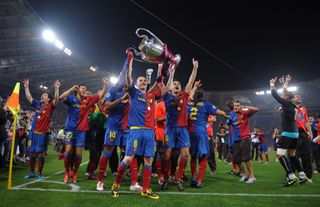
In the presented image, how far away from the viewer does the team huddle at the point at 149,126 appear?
526 centimetres

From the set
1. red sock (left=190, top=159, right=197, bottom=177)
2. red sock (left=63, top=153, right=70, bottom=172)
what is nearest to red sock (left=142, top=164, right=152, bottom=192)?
red sock (left=190, top=159, right=197, bottom=177)

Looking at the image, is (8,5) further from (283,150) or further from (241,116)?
(283,150)

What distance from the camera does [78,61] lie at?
34.4 metres

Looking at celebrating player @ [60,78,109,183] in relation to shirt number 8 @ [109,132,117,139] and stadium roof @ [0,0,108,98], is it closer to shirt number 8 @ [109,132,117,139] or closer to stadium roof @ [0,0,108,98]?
shirt number 8 @ [109,132,117,139]

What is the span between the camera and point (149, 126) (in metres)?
5.22

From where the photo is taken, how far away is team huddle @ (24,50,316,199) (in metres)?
5.26

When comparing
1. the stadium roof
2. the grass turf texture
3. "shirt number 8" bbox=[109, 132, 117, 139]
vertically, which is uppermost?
the stadium roof

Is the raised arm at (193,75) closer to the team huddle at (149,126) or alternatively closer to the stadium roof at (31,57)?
the team huddle at (149,126)

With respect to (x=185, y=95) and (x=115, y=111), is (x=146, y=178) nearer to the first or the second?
(x=115, y=111)

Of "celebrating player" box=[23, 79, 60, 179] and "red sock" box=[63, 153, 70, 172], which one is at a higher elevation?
"celebrating player" box=[23, 79, 60, 179]

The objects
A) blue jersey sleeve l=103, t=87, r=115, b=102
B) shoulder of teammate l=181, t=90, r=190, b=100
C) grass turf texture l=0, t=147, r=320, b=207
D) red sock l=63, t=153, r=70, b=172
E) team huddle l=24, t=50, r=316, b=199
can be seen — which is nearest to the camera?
grass turf texture l=0, t=147, r=320, b=207

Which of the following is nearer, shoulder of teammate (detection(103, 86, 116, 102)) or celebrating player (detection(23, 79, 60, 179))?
shoulder of teammate (detection(103, 86, 116, 102))

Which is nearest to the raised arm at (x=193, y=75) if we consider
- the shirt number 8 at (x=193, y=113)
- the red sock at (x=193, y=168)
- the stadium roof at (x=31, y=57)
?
the shirt number 8 at (x=193, y=113)

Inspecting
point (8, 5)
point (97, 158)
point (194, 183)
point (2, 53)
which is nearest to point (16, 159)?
point (97, 158)
